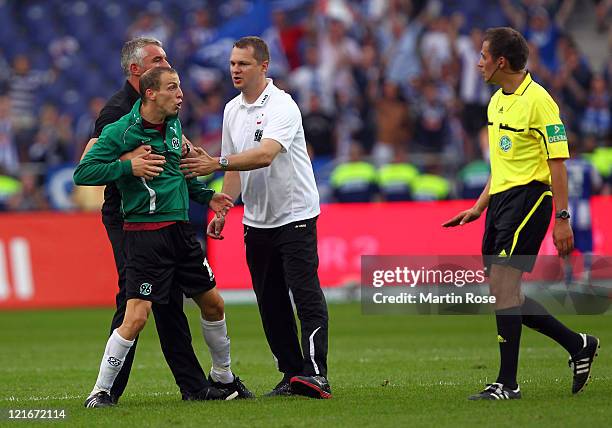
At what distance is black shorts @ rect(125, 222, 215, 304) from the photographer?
7.77 meters

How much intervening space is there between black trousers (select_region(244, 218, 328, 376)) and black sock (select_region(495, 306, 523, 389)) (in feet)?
3.95

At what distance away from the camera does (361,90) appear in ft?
71.6

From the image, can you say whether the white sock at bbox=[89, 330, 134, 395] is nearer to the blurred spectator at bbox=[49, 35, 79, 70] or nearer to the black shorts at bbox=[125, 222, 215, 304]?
the black shorts at bbox=[125, 222, 215, 304]

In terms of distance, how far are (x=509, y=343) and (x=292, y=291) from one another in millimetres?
1540

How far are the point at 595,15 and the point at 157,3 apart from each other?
29.8 feet

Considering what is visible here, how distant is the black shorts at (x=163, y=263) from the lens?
7.77 meters

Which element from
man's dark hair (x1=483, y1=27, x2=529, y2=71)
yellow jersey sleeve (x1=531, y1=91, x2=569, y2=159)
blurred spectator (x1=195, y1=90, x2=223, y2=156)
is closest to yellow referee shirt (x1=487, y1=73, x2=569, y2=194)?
yellow jersey sleeve (x1=531, y1=91, x2=569, y2=159)

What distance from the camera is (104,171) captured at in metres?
7.63

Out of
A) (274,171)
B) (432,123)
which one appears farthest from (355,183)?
(274,171)

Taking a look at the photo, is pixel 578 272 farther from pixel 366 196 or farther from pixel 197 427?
pixel 366 196

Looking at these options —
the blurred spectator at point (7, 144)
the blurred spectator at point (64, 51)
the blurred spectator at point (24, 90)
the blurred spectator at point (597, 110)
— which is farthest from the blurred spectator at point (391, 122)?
the blurred spectator at point (64, 51)

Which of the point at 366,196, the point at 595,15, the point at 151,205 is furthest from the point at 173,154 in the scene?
the point at 595,15

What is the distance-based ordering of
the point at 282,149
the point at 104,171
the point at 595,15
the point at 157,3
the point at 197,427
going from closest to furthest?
the point at 197,427 → the point at 104,171 → the point at 282,149 → the point at 595,15 → the point at 157,3

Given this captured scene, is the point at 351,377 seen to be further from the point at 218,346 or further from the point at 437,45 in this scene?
the point at 437,45
